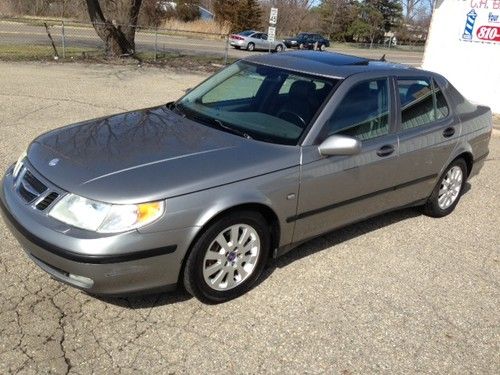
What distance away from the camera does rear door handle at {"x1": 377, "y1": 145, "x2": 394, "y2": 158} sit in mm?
4109

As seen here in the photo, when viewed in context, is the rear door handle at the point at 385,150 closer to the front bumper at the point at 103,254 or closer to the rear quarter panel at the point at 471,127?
the rear quarter panel at the point at 471,127

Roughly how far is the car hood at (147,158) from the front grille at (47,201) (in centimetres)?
8

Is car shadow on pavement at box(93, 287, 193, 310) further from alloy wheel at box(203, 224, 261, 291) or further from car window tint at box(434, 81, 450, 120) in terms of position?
car window tint at box(434, 81, 450, 120)

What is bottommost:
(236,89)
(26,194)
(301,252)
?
(301,252)

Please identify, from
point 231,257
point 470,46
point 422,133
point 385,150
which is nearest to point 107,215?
point 231,257

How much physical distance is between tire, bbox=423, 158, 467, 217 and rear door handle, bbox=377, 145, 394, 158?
42.7 inches

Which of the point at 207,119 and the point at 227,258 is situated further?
the point at 207,119

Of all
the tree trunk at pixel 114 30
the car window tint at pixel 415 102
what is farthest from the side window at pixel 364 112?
the tree trunk at pixel 114 30

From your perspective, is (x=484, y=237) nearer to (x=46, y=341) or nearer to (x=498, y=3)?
(x=46, y=341)

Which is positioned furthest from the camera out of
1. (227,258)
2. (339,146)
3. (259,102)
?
(259,102)

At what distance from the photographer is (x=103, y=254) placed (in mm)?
2797

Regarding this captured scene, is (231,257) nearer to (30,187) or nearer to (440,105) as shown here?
(30,187)

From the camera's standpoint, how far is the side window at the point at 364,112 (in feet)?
12.7

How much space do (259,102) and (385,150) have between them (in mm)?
1104
